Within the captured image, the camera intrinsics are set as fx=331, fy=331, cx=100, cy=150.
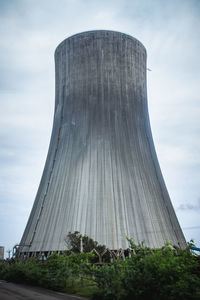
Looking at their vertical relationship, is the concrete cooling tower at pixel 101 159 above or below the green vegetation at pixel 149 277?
above

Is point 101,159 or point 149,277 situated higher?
point 101,159

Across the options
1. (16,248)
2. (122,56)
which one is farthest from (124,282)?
(122,56)

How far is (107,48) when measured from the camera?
64.3 feet

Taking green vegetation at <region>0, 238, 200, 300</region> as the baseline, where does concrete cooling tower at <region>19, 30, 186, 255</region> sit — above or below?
above

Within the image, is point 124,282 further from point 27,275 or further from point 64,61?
point 64,61

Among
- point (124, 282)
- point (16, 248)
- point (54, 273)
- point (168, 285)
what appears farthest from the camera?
point (16, 248)

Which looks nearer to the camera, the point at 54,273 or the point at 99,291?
the point at 99,291

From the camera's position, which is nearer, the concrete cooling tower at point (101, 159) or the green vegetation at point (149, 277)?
the green vegetation at point (149, 277)

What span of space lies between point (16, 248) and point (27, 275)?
796 cm

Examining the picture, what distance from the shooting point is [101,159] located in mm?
17344

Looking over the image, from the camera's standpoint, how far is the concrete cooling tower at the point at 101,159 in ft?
52.1

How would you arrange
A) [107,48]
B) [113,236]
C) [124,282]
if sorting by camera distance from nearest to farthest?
1. [124,282]
2. [113,236]
3. [107,48]

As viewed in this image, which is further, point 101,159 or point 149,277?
point 101,159

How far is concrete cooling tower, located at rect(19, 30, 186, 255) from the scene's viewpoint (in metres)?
15.9
